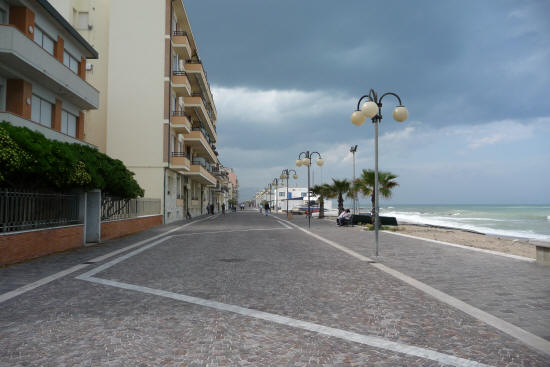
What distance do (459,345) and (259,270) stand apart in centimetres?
518

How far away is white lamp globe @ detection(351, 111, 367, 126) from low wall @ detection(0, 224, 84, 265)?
30.4 ft

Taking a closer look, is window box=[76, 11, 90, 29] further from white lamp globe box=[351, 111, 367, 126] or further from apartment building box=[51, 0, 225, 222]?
white lamp globe box=[351, 111, 367, 126]

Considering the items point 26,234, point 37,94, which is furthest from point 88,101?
point 26,234

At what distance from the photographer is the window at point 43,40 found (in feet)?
62.6

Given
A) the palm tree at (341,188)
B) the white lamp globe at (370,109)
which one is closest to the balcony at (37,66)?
the white lamp globe at (370,109)

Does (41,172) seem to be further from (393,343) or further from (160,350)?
(393,343)

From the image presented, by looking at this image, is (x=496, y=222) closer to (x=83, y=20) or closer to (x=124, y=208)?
(x=124, y=208)

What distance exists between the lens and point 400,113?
1157cm

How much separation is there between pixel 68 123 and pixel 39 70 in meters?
5.80

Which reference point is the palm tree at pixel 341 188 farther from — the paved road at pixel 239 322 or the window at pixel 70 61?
the paved road at pixel 239 322

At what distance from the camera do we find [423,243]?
15.1 m

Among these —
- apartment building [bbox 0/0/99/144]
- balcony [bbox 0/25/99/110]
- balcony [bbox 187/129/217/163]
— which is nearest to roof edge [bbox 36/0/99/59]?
apartment building [bbox 0/0/99/144]

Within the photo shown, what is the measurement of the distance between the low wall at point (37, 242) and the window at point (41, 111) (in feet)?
27.9

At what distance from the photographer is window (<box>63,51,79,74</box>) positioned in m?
22.1
